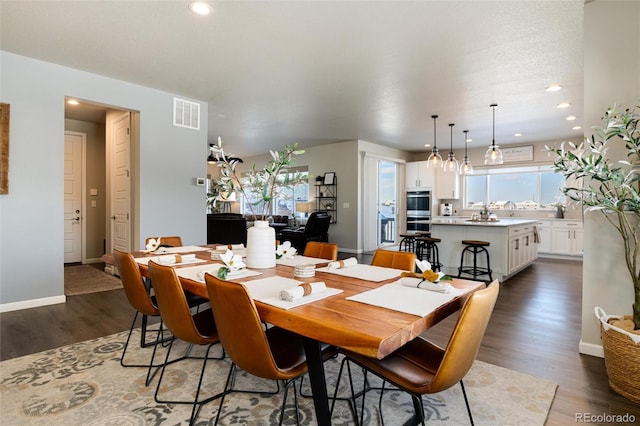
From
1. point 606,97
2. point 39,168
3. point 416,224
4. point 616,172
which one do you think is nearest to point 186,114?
point 39,168

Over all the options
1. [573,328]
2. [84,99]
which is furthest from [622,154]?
[84,99]

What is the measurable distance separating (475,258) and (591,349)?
7.82 ft

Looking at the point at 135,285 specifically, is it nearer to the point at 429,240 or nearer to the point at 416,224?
the point at 429,240

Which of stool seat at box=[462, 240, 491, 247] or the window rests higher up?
the window

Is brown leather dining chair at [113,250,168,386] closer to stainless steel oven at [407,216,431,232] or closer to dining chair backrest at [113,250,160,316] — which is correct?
dining chair backrest at [113,250,160,316]

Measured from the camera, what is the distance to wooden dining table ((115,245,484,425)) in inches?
40.4

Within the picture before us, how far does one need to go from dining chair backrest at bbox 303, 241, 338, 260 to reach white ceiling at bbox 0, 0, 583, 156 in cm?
186

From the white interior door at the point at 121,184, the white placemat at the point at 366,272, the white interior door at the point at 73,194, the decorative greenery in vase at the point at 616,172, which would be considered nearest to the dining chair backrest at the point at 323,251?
the white placemat at the point at 366,272

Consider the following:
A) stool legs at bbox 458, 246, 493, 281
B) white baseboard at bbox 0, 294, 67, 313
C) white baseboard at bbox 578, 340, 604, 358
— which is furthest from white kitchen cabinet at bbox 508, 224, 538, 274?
white baseboard at bbox 0, 294, 67, 313

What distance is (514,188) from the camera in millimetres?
8391

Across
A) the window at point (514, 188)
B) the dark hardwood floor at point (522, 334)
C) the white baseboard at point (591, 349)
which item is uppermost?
the window at point (514, 188)

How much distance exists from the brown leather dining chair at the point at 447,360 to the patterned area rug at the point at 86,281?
4.19 meters

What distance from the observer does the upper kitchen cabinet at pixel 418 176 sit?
891 cm

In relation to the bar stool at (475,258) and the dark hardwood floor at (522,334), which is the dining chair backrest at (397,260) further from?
the bar stool at (475,258)
